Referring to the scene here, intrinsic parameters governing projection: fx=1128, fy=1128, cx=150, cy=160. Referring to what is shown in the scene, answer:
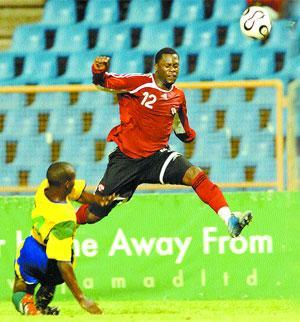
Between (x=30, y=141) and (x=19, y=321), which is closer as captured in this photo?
(x=19, y=321)

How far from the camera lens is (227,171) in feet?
31.5

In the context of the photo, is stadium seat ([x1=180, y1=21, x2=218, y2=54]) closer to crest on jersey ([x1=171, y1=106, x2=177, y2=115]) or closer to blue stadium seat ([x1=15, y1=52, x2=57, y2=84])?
blue stadium seat ([x1=15, y1=52, x2=57, y2=84])

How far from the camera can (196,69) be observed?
12438mm

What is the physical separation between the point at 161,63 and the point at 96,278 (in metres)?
2.04

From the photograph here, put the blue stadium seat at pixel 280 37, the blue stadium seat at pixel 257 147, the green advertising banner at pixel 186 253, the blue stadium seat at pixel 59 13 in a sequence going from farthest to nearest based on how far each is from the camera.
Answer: the blue stadium seat at pixel 59 13
the blue stadium seat at pixel 280 37
the blue stadium seat at pixel 257 147
the green advertising banner at pixel 186 253

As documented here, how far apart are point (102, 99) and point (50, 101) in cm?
45

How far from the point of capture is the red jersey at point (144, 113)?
26.9ft

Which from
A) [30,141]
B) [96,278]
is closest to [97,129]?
[30,141]

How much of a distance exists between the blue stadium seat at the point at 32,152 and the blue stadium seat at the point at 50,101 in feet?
0.92

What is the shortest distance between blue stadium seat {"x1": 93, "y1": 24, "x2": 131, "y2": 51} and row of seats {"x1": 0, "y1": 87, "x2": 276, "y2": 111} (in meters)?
3.10

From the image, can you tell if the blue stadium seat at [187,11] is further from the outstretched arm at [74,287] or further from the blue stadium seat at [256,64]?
the outstretched arm at [74,287]

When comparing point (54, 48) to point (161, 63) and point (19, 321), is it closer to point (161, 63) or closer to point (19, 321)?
point (161, 63)

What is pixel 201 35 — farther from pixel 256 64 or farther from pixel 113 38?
pixel 113 38

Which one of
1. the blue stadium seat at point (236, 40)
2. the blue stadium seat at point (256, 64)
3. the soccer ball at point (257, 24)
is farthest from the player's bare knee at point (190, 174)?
the blue stadium seat at point (236, 40)
